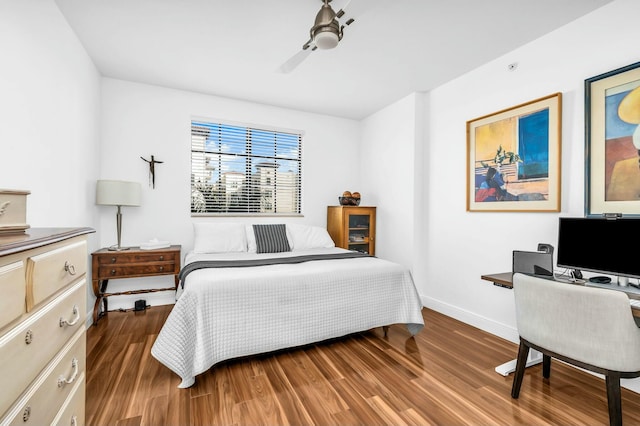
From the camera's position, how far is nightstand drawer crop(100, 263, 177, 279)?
3.12 meters

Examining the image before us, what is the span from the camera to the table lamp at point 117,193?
3.16 m

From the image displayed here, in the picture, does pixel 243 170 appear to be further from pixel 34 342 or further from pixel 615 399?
pixel 615 399

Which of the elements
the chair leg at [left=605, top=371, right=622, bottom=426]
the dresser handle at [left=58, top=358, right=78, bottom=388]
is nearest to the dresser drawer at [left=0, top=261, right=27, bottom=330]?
the dresser handle at [left=58, top=358, right=78, bottom=388]

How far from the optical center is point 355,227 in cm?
442

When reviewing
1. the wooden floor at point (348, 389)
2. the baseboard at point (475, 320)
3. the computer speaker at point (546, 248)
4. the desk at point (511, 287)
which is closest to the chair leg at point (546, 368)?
the wooden floor at point (348, 389)

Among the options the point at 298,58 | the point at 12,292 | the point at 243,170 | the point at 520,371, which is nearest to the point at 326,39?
the point at 298,58

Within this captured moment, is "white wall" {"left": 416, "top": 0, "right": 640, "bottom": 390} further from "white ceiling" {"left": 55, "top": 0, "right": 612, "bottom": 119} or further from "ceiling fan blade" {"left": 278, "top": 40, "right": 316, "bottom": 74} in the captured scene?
"ceiling fan blade" {"left": 278, "top": 40, "right": 316, "bottom": 74}

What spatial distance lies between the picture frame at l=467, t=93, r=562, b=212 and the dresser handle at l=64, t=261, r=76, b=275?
127 inches

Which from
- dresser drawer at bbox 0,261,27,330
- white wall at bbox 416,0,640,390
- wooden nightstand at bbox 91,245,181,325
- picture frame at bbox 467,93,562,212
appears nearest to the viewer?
dresser drawer at bbox 0,261,27,330

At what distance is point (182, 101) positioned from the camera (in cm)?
387

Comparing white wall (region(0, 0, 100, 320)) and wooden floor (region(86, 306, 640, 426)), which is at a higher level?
white wall (region(0, 0, 100, 320))

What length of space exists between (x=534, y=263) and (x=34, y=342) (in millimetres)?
2813

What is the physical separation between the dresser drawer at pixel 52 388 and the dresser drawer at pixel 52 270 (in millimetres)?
254

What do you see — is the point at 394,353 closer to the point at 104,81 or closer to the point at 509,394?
the point at 509,394
